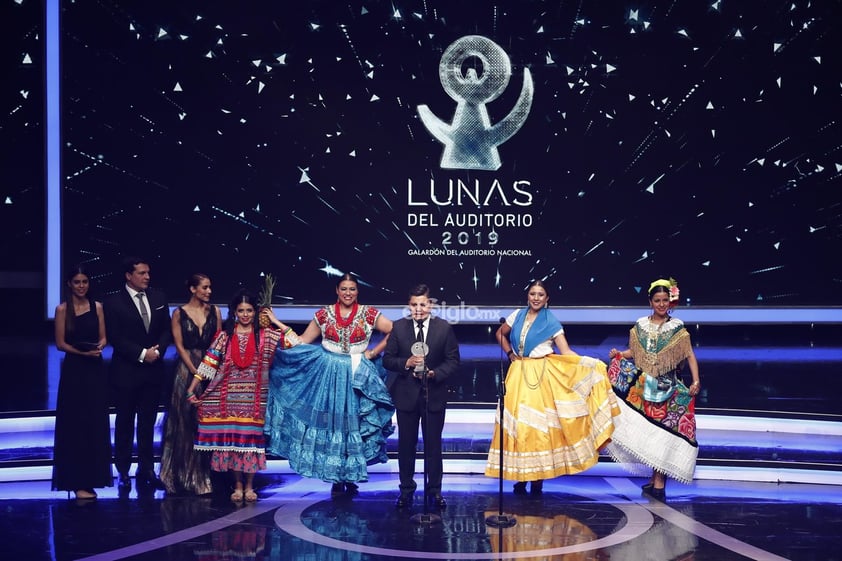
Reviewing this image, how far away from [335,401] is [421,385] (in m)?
0.63

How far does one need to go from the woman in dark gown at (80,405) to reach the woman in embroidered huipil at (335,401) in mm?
1067

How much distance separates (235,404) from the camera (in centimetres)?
600

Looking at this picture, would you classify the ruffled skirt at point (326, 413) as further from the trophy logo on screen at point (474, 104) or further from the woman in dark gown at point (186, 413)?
the trophy logo on screen at point (474, 104)

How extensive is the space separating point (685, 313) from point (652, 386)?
5.51 metres

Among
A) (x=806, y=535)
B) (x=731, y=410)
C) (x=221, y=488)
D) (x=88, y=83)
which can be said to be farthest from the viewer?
(x=88, y=83)

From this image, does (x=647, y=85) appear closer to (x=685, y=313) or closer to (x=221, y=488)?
(x=685, y=313)

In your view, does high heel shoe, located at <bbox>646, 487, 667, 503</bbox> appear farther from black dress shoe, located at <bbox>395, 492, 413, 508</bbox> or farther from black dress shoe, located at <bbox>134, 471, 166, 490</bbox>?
black dress shoe, located at <bbox>134, 471, 166, 490</bbox>

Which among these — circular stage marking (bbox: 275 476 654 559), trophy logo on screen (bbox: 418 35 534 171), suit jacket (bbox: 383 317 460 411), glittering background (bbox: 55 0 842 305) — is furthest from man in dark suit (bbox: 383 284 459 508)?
trophy logo on screen (bbox: 418 35 534 171)

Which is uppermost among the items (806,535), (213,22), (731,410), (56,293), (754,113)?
(213,22)

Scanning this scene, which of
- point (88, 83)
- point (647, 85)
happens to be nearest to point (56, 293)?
point (88, 83)

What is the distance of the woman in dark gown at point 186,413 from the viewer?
612 centimetres

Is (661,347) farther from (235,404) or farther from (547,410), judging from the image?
(235,404)

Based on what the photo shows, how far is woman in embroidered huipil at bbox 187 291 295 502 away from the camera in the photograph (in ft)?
19.6

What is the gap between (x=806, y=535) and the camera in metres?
5.25
